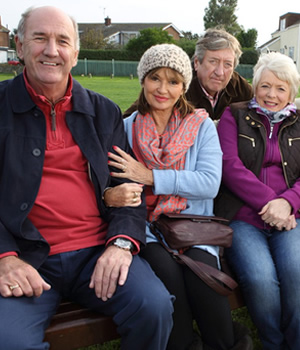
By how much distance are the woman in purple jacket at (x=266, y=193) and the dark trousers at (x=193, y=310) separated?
0.32 m

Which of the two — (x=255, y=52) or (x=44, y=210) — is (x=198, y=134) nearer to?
(x=44, y=210)

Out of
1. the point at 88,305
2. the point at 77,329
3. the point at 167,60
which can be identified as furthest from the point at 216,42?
the point at 77,329

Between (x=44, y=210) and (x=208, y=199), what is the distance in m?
1.18

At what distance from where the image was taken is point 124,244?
94.4 inches

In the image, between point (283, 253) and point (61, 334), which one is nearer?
point (61, 334)

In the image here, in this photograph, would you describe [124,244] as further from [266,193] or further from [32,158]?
[266,193]

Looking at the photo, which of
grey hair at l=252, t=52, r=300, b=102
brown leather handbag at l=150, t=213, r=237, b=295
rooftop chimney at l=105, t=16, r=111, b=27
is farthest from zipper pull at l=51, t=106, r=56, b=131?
rooftop chimney at l=105, t=16, r=111, b=27

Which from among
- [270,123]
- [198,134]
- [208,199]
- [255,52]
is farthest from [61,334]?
[255,52]

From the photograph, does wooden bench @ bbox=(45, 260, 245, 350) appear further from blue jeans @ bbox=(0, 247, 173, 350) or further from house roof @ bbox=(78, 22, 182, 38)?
house roof @ bbox=(78, 22, 182, 38)

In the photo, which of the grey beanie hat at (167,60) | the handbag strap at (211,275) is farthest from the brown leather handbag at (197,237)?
the grey beanie hat at (167,60)

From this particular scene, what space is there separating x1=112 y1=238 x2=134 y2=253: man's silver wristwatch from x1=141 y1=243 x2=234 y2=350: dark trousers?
0.63 feet

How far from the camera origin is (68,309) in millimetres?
2330

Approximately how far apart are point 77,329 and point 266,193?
5.17 feet

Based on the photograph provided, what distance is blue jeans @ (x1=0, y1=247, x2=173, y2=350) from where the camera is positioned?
6.39ft
